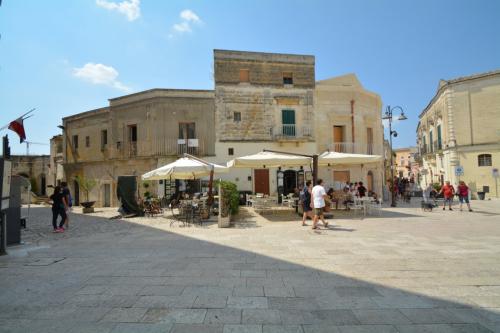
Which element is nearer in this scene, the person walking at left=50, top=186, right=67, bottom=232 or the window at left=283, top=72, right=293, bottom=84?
the person walking at left=50, top=186, right=67, bottom=232

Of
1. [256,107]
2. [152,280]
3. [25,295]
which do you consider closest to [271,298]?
[152,280]

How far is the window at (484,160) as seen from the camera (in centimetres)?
2203

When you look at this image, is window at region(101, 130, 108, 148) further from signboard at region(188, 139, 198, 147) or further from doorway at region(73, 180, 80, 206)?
signboard at region(188, 139, 198, 147)

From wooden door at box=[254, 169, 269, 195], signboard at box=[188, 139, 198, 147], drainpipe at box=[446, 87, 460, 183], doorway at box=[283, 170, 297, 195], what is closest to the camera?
signboard at box=[188, 139, 198, 147]

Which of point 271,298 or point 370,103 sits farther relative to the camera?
point 370,103

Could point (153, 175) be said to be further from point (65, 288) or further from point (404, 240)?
point (404, 240)

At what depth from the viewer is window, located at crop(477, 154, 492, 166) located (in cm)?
2203

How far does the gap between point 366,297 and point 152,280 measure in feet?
10.0

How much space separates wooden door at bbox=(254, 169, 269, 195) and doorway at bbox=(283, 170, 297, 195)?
1.29 metres

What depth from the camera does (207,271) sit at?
4.90 meters

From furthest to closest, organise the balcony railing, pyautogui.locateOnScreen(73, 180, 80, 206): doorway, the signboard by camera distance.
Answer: pyautogui.locateOnScreen(73, 180, 80, 206): doorway < the balcony railing < the signboard

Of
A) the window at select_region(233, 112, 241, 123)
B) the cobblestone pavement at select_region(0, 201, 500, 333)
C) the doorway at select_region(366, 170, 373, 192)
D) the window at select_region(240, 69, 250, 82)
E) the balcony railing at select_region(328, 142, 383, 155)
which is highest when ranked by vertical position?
the window at select_region(240, 69, 250, 82)

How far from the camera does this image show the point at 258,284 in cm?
425

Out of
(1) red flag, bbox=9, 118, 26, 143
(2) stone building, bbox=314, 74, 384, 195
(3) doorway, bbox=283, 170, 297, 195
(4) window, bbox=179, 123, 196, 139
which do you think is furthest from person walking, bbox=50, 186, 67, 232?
(2) stone building, bbox=314, 74, 384, 195
